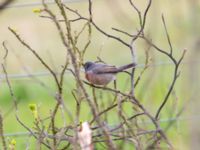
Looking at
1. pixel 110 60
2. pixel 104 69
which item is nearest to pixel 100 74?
pixel 104 69

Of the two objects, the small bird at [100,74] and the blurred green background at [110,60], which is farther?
the small bird at [100,74]

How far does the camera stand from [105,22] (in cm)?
1312

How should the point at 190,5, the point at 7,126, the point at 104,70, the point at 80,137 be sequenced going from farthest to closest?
the point at 7,126 → the point at 104,70 → the point at 80,137 → the point at 190,5

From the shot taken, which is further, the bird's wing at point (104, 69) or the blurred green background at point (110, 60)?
the bird's wing at point (104, 69)

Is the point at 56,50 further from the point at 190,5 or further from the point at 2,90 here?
the point at 190,5

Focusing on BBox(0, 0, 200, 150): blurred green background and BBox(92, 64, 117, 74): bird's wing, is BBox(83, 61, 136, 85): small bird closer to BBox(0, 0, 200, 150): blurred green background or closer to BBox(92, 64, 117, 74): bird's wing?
BBox(92, 64, 117, 74): bird's wing

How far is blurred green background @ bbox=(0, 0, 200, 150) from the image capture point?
3.04 meters

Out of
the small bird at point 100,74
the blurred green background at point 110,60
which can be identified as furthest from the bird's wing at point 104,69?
the blurred green background at point 110,60

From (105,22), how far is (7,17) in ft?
5.24

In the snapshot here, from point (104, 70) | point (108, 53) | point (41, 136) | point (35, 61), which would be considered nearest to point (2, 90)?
point (35, 61)

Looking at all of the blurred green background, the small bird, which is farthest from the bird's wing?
the blurred green background

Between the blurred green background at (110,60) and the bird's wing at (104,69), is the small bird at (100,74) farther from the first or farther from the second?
the blurred green background at (110,60)

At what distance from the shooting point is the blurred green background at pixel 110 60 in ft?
9.99

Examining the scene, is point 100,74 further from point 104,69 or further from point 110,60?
point 110,60
